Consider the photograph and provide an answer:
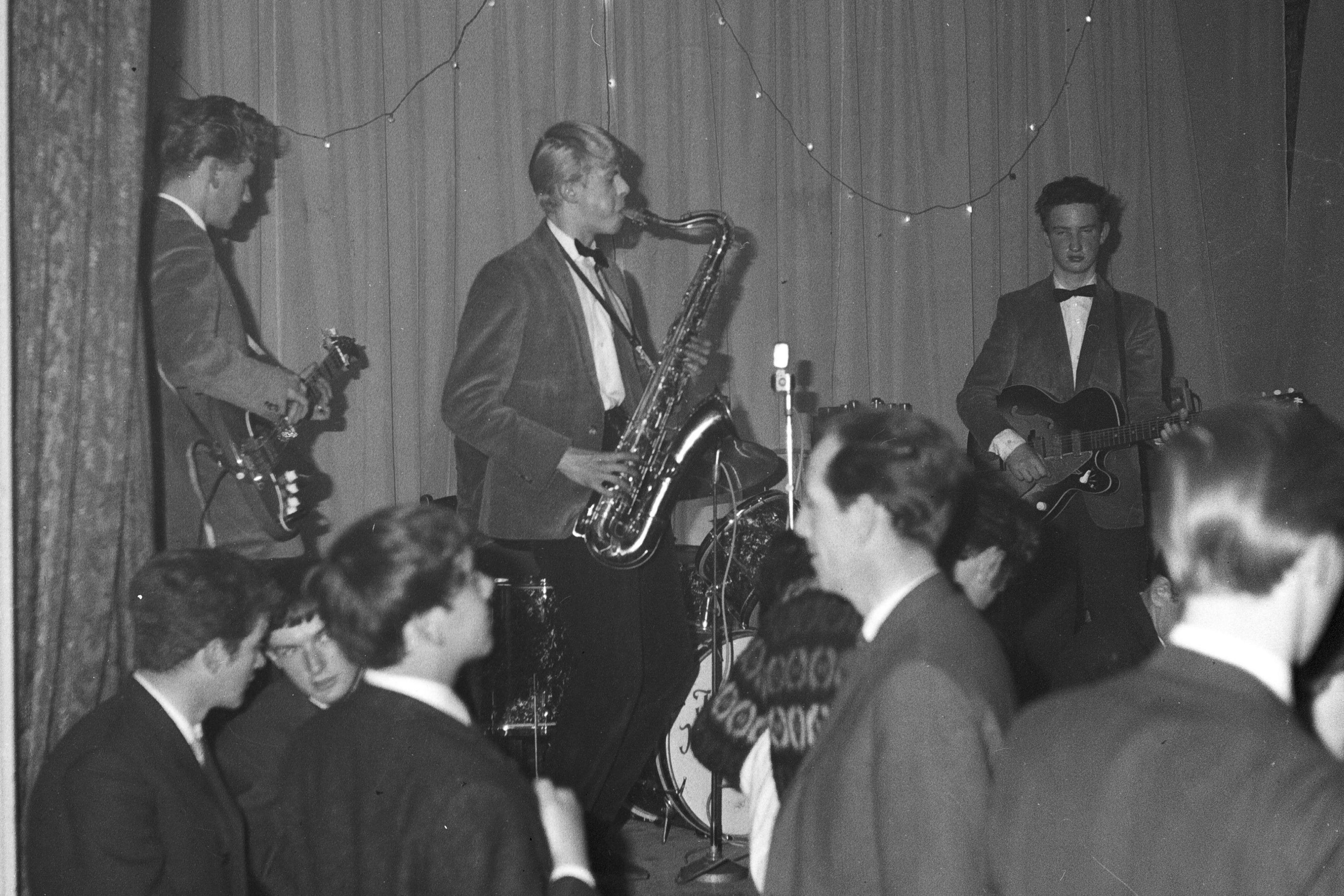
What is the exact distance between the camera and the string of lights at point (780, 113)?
4.84 m

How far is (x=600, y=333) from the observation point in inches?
151

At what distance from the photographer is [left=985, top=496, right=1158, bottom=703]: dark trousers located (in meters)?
4.48

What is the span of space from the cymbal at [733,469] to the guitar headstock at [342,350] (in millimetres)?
1011

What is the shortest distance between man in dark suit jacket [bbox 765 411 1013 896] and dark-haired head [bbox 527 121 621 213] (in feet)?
6.65

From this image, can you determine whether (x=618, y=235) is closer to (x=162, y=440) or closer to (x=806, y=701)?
(x=162, y=440)

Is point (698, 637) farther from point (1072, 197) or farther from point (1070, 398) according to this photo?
point (1072, 197)

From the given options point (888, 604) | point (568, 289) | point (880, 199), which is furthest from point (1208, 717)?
point (880, 199)

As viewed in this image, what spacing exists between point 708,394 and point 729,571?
601 millimetres

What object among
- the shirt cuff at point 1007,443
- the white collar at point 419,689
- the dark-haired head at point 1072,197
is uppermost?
the dark-haired head at point 1072,197

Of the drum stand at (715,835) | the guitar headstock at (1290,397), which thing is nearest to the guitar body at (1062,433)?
the guitar headstock at (1290,397)

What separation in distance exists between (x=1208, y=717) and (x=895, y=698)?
42cm

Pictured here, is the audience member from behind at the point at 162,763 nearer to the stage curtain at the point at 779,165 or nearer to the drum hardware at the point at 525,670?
the drum hardware at the point at 525,670

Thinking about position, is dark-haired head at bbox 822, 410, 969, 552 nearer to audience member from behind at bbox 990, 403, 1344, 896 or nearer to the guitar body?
audience member from behind at bbox 990, 403, 1344, 896

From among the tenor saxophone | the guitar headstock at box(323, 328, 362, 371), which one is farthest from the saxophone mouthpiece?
the guitar headstock at box(323, 328, 362, 371)
